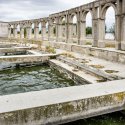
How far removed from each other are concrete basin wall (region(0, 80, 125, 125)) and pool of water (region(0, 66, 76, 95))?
4.03 metres

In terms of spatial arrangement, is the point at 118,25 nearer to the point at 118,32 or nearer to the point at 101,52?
the point at 118,32

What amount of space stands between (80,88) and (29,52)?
49.6ft

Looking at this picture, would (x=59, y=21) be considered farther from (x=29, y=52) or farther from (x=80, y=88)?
(x=80, y=88)

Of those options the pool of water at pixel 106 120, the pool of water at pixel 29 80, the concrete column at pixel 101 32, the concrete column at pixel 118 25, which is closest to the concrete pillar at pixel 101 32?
the concrete column at pixel 101 32

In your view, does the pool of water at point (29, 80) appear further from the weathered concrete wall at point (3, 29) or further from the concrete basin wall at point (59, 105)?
the weathered concrete wall at point (3, 29)

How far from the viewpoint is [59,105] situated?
5.21 meters

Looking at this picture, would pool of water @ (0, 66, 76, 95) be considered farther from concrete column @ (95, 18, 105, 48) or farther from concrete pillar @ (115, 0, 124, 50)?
concrete column @ (95, 18, 105, 48)

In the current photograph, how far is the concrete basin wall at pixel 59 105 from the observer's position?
15.9 feet

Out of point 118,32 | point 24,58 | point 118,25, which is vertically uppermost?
point 118,25

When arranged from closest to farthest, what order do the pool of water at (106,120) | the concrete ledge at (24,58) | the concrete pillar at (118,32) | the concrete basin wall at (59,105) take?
the concrete basin wall at (59,105) → the pool of water at (106,120) → the concrete pillar at (118,32) → the concrete ledge at (24,58)

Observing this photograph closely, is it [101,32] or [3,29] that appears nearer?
[101,32]

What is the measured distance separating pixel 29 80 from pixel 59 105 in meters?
6.64

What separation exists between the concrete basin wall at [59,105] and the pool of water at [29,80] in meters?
4.03

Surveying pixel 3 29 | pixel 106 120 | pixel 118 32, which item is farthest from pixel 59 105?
pixel 3 29
